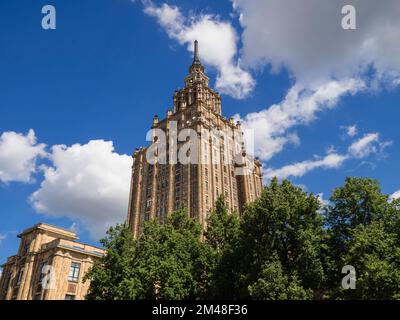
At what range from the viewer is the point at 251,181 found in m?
90.0

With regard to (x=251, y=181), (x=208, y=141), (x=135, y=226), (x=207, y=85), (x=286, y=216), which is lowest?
(x=286, y=216)

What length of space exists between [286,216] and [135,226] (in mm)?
59826

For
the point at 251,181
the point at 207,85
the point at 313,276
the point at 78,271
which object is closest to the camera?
the point at 313,276

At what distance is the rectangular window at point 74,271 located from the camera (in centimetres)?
4472

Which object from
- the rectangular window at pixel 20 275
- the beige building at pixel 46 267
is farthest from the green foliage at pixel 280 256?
the rectangular window at pixel 20 275

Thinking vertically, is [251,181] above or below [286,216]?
above

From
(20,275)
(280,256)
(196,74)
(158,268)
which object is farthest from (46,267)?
(196,74)

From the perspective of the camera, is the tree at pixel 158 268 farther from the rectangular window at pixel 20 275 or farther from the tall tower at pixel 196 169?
the tall tower at pixel 196 169

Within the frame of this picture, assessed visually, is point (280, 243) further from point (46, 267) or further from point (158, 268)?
point (46, 267)

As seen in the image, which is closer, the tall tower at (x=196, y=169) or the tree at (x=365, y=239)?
the tree at (x=365, y=239)

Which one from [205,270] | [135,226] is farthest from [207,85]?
[205,270]

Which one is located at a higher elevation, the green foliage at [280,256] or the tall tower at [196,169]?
the tall tower at [196,169]

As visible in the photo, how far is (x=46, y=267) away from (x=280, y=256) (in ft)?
107
